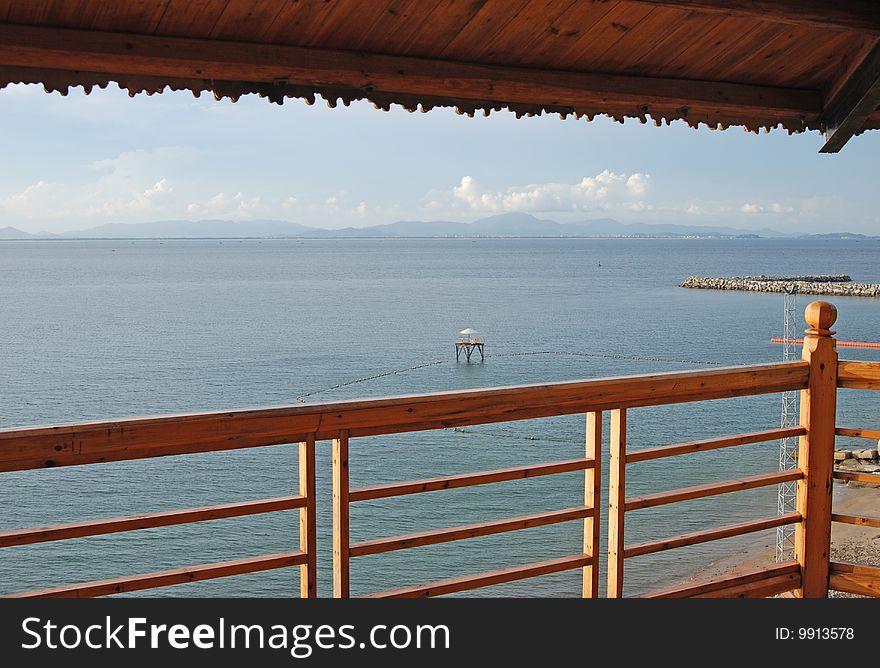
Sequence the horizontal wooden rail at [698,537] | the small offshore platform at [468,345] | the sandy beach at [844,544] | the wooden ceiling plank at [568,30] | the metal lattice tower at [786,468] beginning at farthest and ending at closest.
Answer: the small offshore platform at [468,345] → the metal lattice tower at [786,468] → the sandy beach at [844,544] → the horizontal wooden rail at [698,537] → the wooden ceiling plank at [568,30]

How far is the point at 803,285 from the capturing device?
2594 inches

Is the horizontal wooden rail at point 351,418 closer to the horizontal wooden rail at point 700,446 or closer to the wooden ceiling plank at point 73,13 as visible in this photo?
the horizontal wooden rail at point 700,446

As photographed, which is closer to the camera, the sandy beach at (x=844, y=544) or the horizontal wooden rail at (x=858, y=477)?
the horizontal wooden rail at (x=858, y=477)

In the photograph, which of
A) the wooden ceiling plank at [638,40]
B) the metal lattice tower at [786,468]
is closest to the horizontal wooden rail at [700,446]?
the wooden ceiling plank at [638,40]

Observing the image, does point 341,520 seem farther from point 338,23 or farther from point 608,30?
point 608,30

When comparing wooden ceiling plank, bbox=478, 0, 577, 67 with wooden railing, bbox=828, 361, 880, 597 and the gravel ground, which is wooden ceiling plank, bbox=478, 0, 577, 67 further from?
the gravel ground

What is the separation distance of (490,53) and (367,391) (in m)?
26.2

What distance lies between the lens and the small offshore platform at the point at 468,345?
117 feet

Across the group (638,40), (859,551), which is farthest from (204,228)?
(638,40)

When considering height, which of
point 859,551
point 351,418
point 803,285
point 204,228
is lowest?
point 859,551

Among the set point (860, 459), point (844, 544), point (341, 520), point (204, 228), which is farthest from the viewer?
point (204, 228)

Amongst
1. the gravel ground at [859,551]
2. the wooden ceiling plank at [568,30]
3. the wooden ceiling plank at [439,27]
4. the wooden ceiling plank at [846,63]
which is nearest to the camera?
the wooden ceiling plank at [439,27]

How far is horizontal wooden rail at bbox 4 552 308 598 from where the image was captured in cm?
219

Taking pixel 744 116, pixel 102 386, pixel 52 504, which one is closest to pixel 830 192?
pixel 102 386
